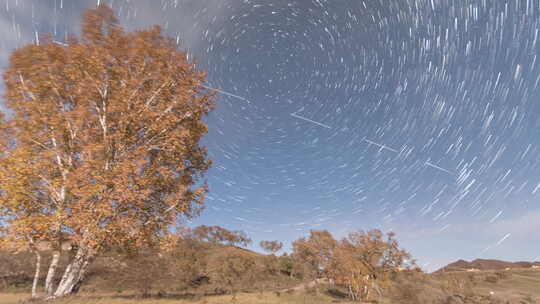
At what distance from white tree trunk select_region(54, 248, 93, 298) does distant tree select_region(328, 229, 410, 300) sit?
93.0 ft

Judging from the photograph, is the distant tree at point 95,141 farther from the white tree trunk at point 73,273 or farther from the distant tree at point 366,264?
the distant tree at point 366,264

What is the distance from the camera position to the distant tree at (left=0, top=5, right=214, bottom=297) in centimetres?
1086

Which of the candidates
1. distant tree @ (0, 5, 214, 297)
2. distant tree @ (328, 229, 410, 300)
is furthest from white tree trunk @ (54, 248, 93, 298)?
distant tree @ (328, 229, 410, 300)

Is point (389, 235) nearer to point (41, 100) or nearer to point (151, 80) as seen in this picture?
point (151, 80)

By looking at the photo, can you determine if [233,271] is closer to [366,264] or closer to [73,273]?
[366,264]

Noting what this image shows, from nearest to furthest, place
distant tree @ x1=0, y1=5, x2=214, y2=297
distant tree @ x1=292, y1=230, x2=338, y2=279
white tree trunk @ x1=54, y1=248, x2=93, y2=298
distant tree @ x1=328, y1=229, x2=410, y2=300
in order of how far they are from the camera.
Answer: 1. distant tree @ x1=0, y1=5, x2=214, y2=297
2. white tree trunk @ x1=54, y1=248, x2=93, y2=298
3. distant tree @ x1=328, y1=229, x2=410, y2=300
4. distant tree @ x1=292, y1=230, x2=338, y2=279

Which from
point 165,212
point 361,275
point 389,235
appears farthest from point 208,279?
point 165,212

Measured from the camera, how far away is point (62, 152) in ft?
39.8

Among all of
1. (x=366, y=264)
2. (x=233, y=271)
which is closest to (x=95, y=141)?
(x=366, y=264)

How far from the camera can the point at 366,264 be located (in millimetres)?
33438

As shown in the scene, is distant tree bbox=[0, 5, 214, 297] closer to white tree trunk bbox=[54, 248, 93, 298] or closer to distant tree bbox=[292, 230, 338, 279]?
white tree trunk bbox=[54, 248, 93, 298]

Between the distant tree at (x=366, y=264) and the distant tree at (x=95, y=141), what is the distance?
25473mm

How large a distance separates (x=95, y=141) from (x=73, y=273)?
6.78 meters

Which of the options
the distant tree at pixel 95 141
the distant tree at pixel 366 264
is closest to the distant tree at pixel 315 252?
the distant tree at pixel 366 264
